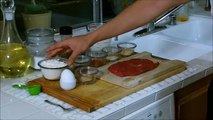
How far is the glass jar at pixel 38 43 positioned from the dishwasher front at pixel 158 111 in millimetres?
478

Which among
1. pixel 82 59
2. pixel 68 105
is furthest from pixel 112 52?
pixel 68 105

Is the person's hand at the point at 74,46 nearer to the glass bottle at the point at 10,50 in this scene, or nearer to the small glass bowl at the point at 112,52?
the glass bottle at the point at 10,50

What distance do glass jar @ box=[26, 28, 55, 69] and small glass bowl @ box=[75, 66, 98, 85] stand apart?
0.19 metres

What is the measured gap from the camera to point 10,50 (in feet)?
5.02

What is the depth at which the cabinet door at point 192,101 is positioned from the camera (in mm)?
Result: 1632

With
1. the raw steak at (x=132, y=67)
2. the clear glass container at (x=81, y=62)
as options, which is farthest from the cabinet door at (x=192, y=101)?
the clear glass container at (x=81, y=62)

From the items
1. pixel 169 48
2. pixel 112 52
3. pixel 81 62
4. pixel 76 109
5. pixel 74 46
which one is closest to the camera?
pixel 76 109

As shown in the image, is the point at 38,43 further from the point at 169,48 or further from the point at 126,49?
the point at 169,48

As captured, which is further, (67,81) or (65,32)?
(65,32)

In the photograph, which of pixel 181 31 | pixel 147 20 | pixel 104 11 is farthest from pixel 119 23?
pixel 181 31

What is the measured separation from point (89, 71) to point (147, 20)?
12.3 inches

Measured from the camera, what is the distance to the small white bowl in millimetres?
1446

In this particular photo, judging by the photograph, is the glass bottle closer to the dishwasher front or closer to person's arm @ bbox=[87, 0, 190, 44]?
person's arm @ bbox=[87, 0, 190, 44]

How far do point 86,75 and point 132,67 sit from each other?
0.74 ft
